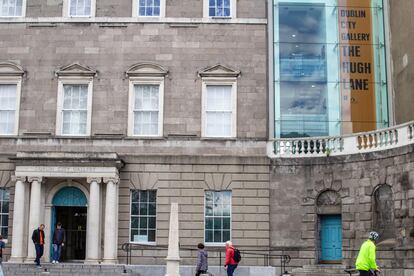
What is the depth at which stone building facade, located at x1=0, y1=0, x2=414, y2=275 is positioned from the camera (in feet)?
86.2

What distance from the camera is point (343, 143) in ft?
87.6

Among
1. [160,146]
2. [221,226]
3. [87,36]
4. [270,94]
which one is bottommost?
[221,226]

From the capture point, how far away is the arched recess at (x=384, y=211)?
24.8 meters

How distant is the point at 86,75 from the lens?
2802 centimetres

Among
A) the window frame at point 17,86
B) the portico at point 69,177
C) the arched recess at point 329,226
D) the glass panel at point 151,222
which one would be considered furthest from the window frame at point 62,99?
the arched recess at point 329,226

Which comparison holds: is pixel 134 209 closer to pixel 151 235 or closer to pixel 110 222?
pixel 151 235

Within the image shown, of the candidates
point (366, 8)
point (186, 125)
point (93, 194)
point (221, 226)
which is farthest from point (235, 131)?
point (366, 8)

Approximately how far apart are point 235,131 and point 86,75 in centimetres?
610

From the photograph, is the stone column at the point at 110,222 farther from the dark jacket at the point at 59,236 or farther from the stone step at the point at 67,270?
the dark jacket at the point at 59,236

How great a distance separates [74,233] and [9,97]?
5.81 m

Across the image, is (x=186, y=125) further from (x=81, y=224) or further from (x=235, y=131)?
(x=81, y=224)

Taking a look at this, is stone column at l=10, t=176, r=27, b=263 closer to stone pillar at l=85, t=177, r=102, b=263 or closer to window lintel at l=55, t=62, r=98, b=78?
stone pillar at l=85, t=177, r=102, b=263

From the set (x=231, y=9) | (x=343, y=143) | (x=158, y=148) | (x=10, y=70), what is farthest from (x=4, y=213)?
(x=343, y=143)

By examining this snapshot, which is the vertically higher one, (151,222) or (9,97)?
(9,97)
